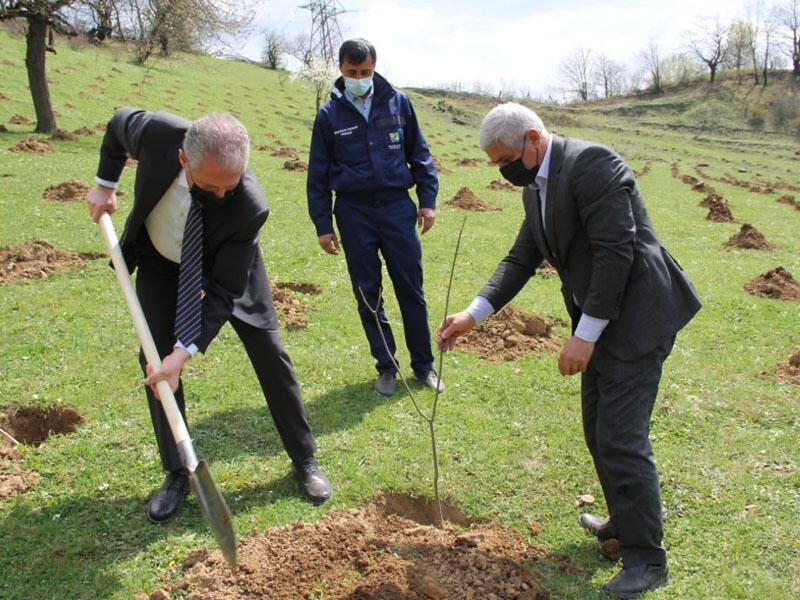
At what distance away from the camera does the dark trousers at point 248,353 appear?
375 centimetres

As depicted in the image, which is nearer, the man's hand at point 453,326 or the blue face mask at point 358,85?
the man's hand at point 453,326

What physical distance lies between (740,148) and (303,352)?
4369 centimetres

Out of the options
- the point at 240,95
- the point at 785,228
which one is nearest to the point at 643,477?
the point at 785,228

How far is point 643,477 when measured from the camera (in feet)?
10.4

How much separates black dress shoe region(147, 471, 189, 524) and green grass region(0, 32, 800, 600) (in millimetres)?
83

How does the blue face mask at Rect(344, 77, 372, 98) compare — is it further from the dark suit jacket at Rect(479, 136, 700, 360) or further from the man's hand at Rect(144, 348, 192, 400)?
the man's hand at Rect(144, 348, 192, 400)

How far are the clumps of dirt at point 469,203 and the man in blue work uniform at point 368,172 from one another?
31.8 ft

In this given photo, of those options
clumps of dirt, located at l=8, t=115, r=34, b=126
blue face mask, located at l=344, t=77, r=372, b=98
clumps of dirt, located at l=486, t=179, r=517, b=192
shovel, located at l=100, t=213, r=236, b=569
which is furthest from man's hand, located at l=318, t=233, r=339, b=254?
clumps of dirt, located at l=8, t=115, r=34, b=126

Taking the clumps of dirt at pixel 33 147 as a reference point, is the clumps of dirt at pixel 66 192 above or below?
below

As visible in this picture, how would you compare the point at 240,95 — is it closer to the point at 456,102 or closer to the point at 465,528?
the point at 456,102

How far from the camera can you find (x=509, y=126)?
302cm

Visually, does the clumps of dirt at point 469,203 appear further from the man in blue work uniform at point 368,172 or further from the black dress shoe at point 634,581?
the black dress shoe at point 634,581

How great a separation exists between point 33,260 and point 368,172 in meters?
5.56

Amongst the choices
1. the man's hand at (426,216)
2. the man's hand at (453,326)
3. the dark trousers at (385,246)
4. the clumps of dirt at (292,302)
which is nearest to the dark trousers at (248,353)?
the man's hand at (453,326)
